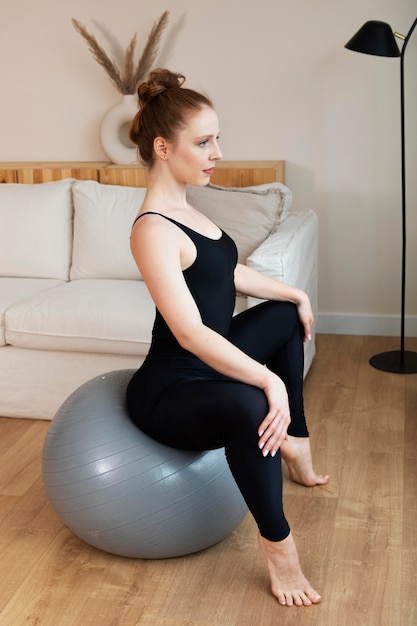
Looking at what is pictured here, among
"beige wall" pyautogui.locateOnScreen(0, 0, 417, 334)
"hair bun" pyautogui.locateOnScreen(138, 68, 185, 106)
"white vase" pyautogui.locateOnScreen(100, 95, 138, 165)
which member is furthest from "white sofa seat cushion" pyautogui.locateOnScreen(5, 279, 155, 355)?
"beige wall" pyautogui.locateOnScreen(0, 0, 417, 334)

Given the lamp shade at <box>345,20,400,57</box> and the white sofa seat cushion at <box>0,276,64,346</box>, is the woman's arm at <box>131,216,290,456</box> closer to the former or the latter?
the white sofa seat cushion at <box>0,276,64,346</box>

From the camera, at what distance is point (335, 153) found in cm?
391

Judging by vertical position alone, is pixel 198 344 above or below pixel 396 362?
above

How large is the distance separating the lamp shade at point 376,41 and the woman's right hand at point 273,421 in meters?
1.82

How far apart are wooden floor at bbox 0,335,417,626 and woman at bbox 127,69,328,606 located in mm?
117

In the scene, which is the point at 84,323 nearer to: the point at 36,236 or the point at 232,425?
the point at 36,236

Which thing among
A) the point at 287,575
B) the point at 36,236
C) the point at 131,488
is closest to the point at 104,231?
the point at 36,236

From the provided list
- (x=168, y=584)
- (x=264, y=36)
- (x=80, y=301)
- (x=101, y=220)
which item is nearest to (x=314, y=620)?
(x=168, y=584)

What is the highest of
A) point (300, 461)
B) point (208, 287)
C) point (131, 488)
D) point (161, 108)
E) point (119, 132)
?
point (161, 108)

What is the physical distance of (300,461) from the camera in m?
2.61

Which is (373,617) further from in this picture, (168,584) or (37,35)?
(37,35)

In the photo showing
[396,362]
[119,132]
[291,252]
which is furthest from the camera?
[119,132]

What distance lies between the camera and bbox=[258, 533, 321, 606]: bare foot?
2061 millimetres

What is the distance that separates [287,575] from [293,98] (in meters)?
2.41
